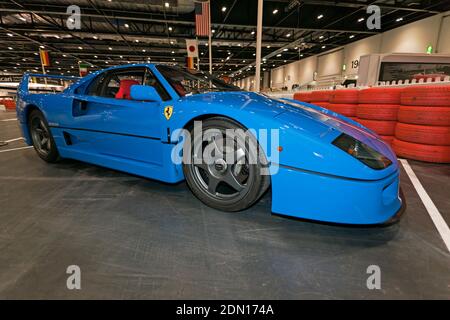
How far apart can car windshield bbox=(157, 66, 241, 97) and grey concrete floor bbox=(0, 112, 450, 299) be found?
0.96m

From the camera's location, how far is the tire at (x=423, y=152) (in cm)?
288

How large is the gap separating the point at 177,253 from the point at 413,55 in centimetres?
985

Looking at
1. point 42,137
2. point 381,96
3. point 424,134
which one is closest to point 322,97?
point 381,96

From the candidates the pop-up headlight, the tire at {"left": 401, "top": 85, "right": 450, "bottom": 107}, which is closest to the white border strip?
the pop-up headlight

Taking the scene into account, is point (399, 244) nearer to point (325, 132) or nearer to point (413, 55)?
point (325, 132)

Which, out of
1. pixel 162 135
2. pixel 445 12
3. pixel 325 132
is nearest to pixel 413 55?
pixel 445 12

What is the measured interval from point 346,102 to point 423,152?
1.58 m

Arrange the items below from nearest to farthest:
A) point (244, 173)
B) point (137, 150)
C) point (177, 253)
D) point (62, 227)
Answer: point (177, 253) → point (62, 227) → point (244, 173) → point (137, 150)

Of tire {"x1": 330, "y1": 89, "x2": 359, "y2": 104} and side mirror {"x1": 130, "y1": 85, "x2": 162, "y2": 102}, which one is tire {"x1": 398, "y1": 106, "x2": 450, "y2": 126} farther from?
side mirror {"x1": 130, "y1": 85, "x2": 162, "y2": 102}

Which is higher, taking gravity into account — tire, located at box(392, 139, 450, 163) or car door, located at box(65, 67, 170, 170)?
car door, located at box(65, 67, 170, 170)

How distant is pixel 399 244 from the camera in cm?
133

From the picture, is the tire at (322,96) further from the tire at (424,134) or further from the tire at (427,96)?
the tire at (424,134)

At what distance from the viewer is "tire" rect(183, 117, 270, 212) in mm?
1504

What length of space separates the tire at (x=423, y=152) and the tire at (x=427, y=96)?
54 centimetres
